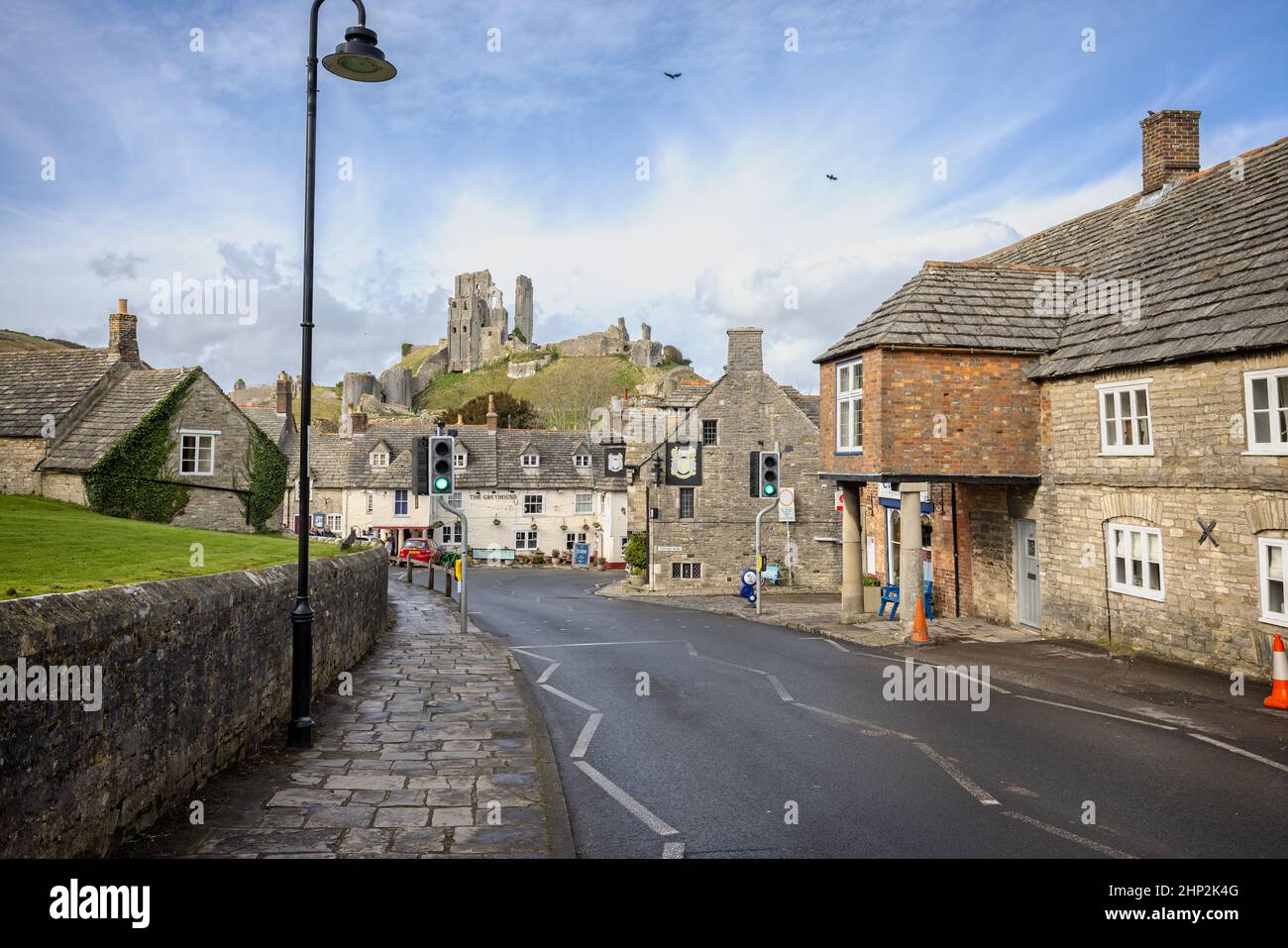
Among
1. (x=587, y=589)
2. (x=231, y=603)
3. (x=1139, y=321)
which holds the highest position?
(x=1139, y=321)

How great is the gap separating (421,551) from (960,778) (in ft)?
155

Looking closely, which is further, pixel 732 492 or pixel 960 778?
pixel 732 492

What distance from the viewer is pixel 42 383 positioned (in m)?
24.7

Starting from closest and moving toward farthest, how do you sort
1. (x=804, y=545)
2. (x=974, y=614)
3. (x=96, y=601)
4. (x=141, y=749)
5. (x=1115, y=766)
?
(x=96, y=601) → (x=141, y=749) → (x=1115, y=766) → (x=974, y=614) → (x=804, y=545)

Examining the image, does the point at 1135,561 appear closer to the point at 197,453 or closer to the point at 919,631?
the point at 919,631

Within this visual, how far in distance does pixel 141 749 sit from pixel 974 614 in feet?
58.9

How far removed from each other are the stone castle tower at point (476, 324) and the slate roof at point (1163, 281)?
464 feet

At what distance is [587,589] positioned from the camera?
3788 cm

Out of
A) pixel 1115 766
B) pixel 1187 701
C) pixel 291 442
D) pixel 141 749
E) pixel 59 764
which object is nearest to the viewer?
pixel 59 764

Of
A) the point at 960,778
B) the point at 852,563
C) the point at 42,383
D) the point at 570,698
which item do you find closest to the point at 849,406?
the point at 852,563

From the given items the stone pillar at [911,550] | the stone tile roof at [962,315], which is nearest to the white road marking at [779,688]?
the stone pillar at [911,550]

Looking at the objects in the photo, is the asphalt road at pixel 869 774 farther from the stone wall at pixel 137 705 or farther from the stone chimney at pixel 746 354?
the stone chimney at pixel 746 354
